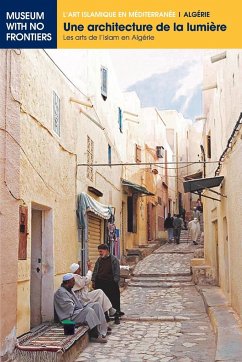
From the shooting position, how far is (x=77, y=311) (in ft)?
26.3

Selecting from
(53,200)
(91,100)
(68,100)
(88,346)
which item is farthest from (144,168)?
(88,346)

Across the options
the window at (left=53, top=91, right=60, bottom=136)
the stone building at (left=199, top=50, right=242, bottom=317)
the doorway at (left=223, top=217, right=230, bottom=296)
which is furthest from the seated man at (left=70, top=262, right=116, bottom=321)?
the doorway at (left=223, top=217, right=230, bottom=296)

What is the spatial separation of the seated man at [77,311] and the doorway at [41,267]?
2.32 ft

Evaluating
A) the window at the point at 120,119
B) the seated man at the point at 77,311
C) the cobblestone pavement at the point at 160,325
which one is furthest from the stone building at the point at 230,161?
the window at the point at 120,119

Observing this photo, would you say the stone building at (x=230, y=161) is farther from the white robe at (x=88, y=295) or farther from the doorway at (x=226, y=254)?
the white robe at (x=88, y=295)

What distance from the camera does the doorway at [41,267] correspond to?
863 centimetres

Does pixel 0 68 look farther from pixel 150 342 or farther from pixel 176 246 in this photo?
pixel 176 246

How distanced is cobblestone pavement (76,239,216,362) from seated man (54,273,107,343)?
9.4 inches

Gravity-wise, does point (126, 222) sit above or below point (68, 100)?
below

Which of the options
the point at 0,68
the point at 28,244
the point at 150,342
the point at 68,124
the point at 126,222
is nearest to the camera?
the point at 0,68

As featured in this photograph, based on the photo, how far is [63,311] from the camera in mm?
7914

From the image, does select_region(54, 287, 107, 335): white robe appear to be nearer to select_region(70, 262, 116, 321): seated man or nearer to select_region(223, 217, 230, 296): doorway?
select_region(70, 262, 116, 321): seated man

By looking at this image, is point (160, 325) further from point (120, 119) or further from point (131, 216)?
point (131, 216)

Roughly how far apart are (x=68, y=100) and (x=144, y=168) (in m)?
13.7
